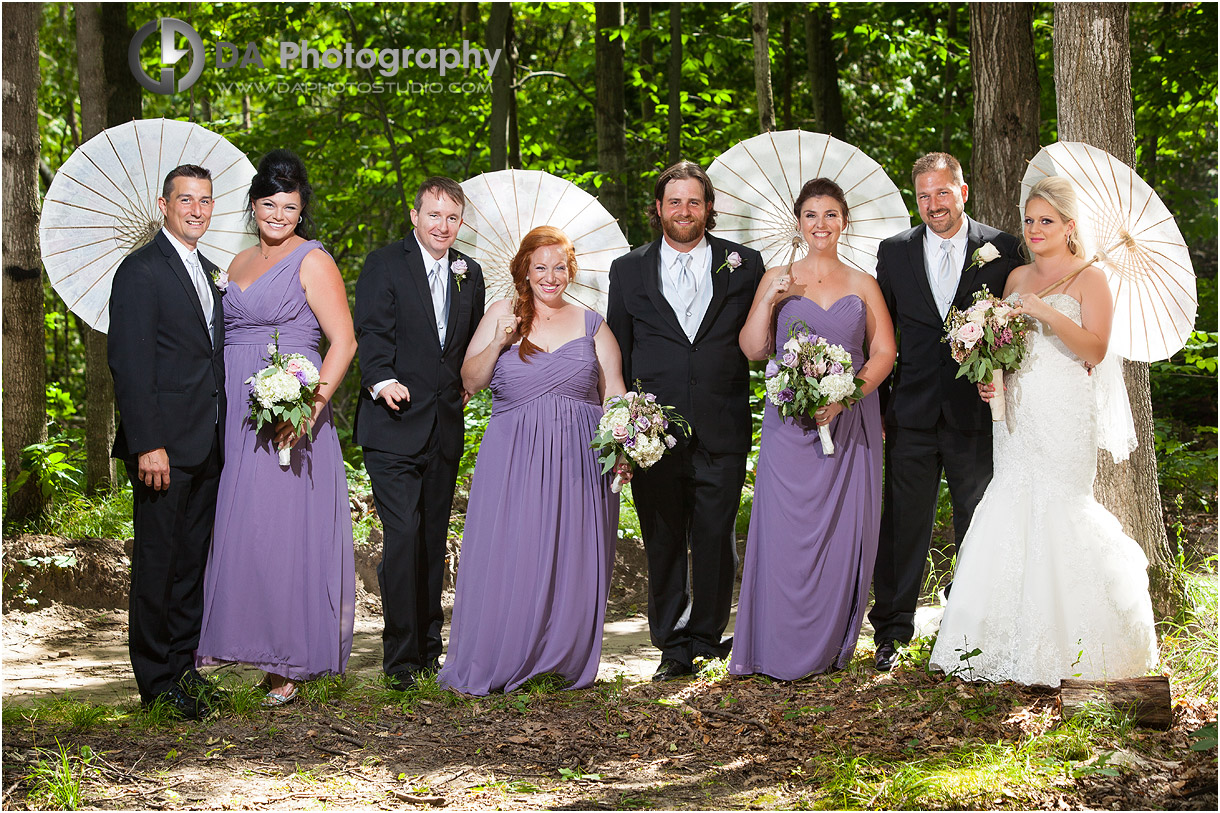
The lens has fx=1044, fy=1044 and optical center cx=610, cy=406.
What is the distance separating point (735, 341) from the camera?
5293 mm

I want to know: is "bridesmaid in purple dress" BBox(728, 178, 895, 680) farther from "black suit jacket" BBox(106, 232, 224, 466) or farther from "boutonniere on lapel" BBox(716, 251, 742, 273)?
"black suit jacket" BBox(106, 232, 224, 466)

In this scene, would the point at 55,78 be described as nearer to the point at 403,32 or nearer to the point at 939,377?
the point at 403,32

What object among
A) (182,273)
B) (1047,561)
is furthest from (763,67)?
(182,273)

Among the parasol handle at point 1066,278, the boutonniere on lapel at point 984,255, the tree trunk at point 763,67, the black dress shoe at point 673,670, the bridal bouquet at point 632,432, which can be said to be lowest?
the black dress shoe at point 673,670

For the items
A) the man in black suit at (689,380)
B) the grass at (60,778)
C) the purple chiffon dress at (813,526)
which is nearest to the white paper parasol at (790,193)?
the man in black suit at (689,380)

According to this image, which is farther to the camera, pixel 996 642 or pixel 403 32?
pixel 403 32

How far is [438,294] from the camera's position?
5.23 m

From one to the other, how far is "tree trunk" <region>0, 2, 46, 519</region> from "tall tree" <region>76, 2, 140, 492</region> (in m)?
0.58

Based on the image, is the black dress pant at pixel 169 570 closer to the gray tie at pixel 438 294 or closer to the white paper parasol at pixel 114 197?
the white paper parasol at pixel 114 197

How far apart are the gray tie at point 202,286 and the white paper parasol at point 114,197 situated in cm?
37

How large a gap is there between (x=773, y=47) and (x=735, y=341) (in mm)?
10381

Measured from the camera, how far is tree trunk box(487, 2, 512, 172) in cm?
1115

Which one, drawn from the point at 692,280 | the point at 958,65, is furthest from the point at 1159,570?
the point at 958,65

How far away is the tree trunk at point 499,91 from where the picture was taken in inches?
439
